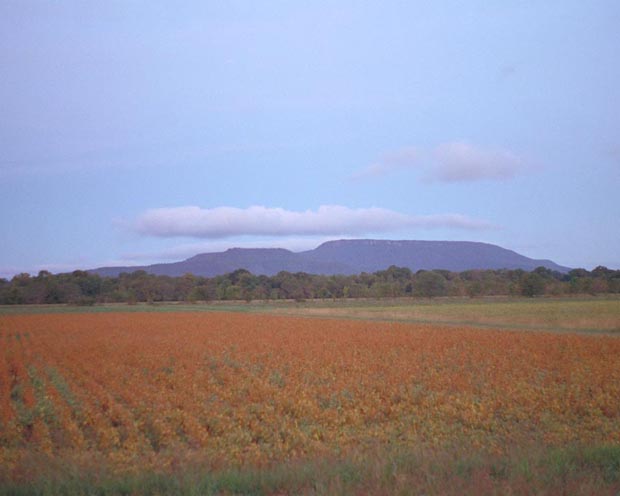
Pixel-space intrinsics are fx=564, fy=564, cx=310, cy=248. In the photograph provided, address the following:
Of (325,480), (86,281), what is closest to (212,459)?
(325,480)

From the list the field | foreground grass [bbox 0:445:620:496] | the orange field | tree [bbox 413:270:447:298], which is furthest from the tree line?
foreground grass [bbox 0:445:620:496]

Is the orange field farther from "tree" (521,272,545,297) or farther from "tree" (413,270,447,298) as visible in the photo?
"tree" (413,270,447,298)

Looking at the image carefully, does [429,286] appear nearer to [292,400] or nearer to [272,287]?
[272,287]

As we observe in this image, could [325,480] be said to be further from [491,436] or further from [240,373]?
[240,373]

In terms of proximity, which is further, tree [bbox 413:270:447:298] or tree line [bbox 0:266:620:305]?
tree [bbox 413:270:447:298]

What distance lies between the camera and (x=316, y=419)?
499 inches

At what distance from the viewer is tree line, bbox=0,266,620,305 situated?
114 metres

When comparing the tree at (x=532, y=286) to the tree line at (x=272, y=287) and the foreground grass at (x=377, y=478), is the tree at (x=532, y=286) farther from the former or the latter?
the foreground grass at (x=377, y=478)

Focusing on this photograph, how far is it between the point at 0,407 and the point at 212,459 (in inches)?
280

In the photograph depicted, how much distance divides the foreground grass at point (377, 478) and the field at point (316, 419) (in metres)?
0.03

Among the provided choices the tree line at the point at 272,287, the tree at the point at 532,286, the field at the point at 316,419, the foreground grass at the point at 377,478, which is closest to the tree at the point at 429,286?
the tree line at the point at 272,287

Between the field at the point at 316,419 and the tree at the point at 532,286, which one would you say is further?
the tree at the point at 532,286

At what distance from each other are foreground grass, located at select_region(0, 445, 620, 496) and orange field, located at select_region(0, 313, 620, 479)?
69 centimetres

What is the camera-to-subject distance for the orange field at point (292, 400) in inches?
412
